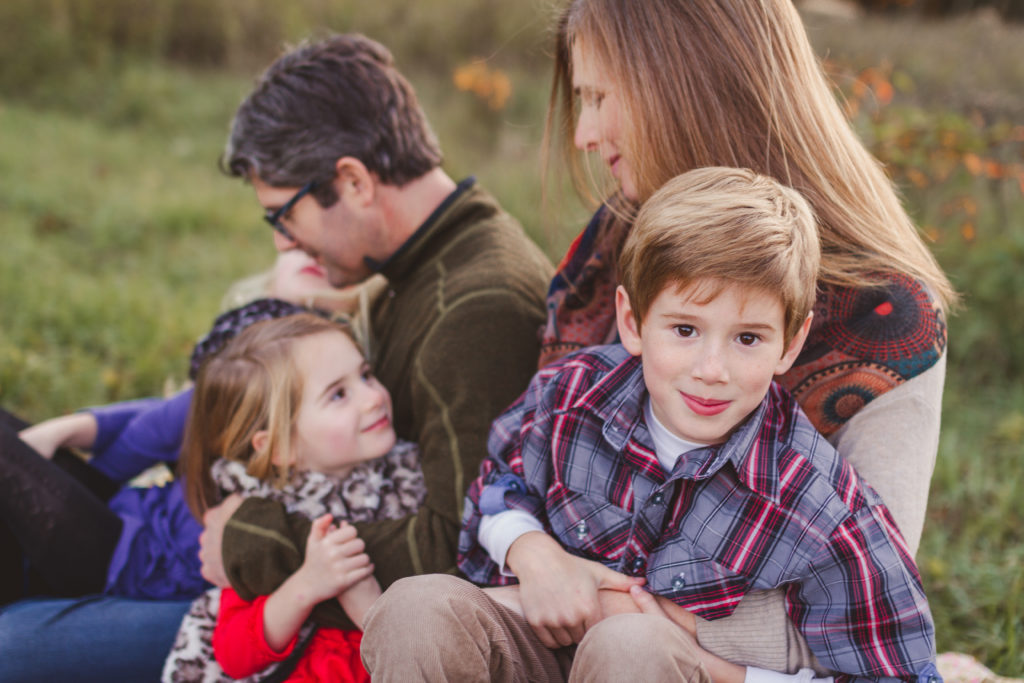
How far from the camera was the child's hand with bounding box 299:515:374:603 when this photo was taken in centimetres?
199

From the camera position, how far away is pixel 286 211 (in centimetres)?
257

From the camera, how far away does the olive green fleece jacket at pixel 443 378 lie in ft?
6.80

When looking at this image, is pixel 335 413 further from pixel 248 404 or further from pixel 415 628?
pixel 415 628

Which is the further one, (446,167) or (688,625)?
(446,167)

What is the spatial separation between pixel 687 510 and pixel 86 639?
62.3 inches

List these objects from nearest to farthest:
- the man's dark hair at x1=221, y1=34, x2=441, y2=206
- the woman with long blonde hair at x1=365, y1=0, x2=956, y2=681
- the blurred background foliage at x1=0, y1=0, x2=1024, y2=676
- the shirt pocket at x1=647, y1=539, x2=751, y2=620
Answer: the shirt pocket at x1=647, y1=539, x2=751, y2=620
the woman with long blonde hair at x1=365, y1=0, x2=956, y2=681
the man's dark hair at x1=221, y1=34, x2=441, y2=206
the blurred background foliage at x1=0, y1=0, x2=1024, y2=676

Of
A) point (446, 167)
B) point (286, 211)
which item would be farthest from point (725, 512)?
point (446, 167)

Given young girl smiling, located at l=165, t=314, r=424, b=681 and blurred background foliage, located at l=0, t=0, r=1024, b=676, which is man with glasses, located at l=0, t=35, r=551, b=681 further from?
blurred background foliage, located at l=0, t=0, r=1024, b=676

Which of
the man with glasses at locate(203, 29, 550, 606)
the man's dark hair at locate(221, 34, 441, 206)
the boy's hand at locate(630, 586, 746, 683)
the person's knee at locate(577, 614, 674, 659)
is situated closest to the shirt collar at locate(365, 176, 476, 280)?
the man with glasses at locate(203, 29, 550, 606)

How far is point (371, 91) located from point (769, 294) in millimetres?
1486

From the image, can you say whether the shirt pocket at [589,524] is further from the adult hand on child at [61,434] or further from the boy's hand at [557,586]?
the adult hand on child at [61,434]

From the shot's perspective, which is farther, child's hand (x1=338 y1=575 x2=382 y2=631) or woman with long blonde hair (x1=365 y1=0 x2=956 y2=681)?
child's hand (x1=338 y1=575 x2=382 y2=631)

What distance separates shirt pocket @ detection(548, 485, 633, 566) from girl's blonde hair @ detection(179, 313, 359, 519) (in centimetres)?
81

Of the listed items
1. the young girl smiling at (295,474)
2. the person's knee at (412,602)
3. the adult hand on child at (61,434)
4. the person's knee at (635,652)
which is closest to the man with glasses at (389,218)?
the young girl smiling at (295,474)
